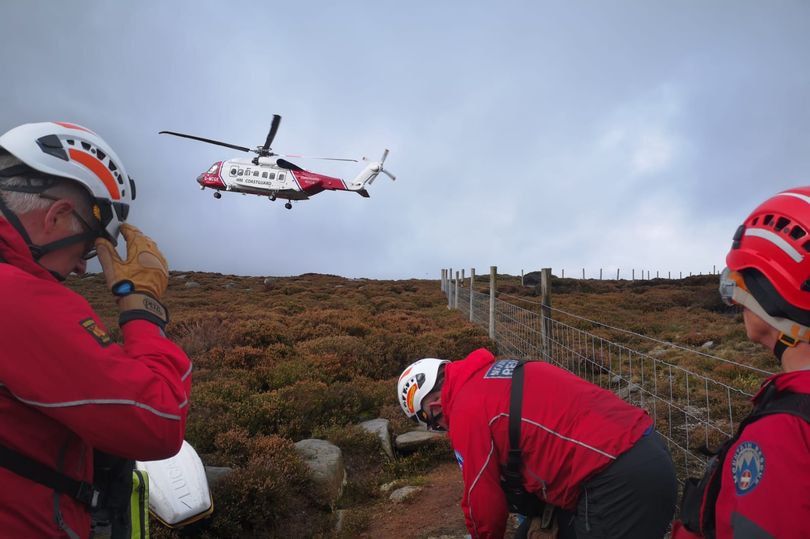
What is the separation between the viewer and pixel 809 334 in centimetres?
150

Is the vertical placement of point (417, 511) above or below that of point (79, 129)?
below

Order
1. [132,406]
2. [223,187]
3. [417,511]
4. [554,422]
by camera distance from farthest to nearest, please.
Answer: [223,187]
[417,511]
[554,422]
[132,406]

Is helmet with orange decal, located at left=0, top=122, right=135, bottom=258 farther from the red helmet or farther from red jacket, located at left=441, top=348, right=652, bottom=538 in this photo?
the red helmet

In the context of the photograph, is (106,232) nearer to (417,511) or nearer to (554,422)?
(554,422)

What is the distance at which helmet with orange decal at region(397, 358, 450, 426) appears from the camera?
Answer: 3.40 meters

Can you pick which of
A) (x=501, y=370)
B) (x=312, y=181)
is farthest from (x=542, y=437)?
(x=312, y=181)

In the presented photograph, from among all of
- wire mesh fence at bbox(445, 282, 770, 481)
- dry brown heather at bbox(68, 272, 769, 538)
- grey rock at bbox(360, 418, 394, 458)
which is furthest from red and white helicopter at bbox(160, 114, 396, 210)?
grey rock at bbox(360, 418, 394, 458)

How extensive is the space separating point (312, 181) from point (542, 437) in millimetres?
22342

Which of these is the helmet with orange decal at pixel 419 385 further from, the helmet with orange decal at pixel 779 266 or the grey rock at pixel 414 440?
the grey rock at pixel 414 440

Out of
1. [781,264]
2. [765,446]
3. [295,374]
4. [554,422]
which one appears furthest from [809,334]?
[295,374]

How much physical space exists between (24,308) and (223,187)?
83.3 feet

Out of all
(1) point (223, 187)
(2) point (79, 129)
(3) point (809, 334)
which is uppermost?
(1) point (223, 187)

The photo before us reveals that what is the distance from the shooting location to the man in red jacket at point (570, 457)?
260 centimetres

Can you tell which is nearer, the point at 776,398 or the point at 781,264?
the point at 776,398
